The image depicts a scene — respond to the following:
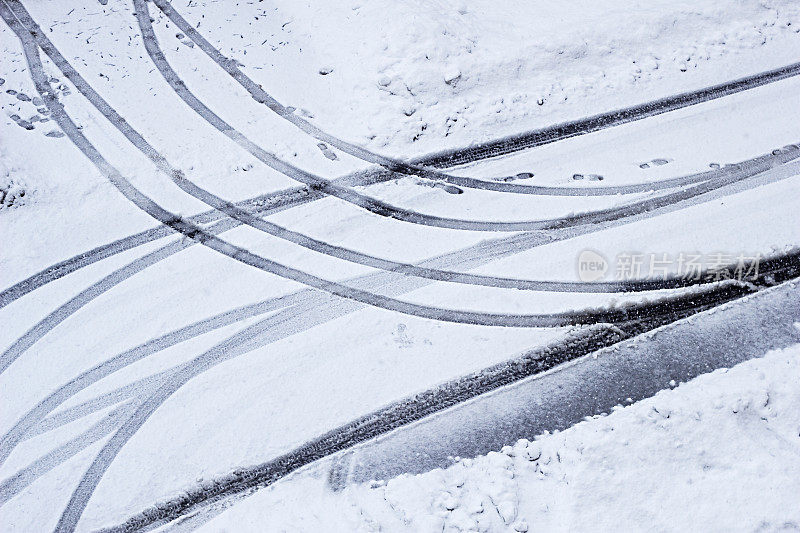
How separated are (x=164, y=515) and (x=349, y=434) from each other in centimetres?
184

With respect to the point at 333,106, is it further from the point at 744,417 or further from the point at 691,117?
the point at 744,417

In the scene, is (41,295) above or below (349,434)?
above

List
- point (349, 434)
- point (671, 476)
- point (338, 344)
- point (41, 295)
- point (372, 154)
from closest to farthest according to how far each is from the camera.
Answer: point (671, 476) < point (349, 434) < point (338, 344) < point (41, 295) < point (372, 154)

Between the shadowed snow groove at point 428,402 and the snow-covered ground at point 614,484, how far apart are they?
244 millimetres

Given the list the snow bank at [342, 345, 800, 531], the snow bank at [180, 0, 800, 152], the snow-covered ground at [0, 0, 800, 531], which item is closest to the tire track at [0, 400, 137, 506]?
the snow-covered ground at [0, 0, 800, 531]

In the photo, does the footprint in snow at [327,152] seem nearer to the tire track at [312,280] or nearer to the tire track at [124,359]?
the tire track at [312,280]

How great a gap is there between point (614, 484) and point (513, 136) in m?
5.12

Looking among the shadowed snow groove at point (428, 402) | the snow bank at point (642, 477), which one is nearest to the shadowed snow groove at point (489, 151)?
the shadowed snow groove at point (428, 402)

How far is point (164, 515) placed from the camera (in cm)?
594

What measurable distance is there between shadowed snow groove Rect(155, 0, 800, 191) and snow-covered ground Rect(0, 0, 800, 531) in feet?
0.43

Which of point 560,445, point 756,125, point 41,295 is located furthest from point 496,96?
point 41,295

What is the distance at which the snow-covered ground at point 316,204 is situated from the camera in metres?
6.54

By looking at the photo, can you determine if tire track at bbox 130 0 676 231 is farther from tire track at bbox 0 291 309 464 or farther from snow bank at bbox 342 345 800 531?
snow bank at bbox 342 345 800 531

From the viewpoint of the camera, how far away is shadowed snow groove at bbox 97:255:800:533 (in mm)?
6004
